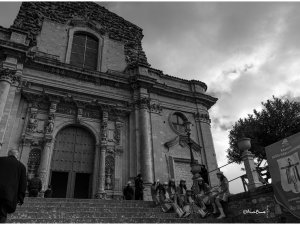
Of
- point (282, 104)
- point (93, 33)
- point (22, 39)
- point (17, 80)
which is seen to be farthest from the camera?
point (282, 104)

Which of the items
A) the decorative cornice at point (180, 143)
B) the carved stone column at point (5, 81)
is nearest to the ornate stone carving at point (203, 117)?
the decorative cornice at point (180, 143)

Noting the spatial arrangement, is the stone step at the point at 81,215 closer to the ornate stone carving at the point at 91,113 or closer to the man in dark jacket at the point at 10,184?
the man in dark jacket at the point at 10,184

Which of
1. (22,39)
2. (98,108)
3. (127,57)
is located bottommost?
(98,108)

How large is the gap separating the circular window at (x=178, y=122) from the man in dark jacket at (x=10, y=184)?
14.2 m

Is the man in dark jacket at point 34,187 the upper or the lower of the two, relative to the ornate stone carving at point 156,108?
lower

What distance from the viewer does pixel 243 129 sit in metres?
24.6

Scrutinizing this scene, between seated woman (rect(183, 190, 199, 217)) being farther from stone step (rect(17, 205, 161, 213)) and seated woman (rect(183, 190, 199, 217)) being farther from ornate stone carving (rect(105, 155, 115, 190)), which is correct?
ornate stone carving (rect(105, 155, 115, 190))

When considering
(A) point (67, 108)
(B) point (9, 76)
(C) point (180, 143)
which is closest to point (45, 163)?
(A) point (67, 108)

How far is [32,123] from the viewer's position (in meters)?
14.2

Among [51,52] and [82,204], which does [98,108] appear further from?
[82,204]

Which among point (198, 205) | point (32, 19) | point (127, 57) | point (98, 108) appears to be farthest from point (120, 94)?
point (198, 205)

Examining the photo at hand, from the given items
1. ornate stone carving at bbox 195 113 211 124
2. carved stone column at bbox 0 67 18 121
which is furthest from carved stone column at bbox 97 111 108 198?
ornate stone carving at bbox 195 113 211 124

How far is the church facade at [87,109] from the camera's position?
14203 millimetres

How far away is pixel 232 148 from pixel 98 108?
16083 mm
